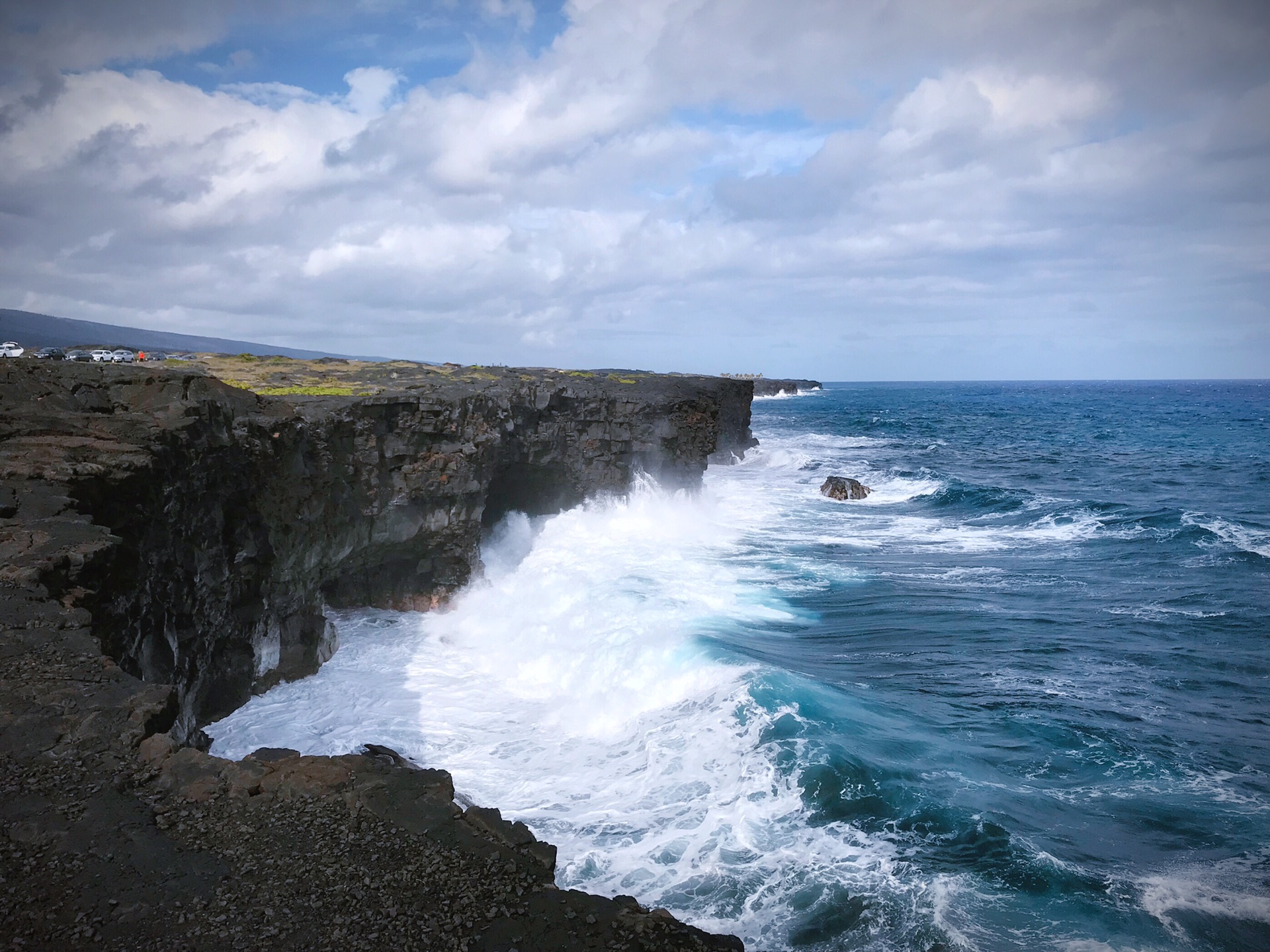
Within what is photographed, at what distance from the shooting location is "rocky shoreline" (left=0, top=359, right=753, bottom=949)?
24.2ft

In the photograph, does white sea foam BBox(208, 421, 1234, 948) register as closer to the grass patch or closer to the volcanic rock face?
the volcanic rock face

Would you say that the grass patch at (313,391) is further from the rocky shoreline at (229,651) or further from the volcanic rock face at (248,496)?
the volcanic rock face at (248,496)

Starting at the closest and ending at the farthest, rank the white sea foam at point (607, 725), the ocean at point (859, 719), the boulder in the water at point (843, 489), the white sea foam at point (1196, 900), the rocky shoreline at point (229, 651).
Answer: the rocky shoreline at point (229, 651), the white sea foam at point (1196, 900), the ocean at point (859, 719), the white sea foam at point (607, 725), the boulder in the water at point (843, 489)

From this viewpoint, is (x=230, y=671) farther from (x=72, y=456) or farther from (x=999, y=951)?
(x=999, y=951)

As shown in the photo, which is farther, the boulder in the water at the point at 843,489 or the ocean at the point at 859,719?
the boulder in the water at the point at 843,489

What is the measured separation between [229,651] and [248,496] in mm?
4173

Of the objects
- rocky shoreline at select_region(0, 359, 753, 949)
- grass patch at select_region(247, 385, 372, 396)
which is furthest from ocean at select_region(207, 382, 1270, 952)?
grass patch at select_region(247, 385, 372, 396)

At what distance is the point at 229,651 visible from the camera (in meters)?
20.3

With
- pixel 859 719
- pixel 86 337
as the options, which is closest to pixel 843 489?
pixel 859 719

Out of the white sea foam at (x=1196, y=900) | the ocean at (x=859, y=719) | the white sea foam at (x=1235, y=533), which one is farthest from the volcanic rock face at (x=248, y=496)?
the white sea foam at (x=1235, y=533)

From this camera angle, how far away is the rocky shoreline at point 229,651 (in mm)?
7367

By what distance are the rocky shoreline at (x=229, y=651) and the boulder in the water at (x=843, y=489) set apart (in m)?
26.1

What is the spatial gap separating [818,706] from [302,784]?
13.8 m

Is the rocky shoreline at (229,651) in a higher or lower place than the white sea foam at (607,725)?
higher
